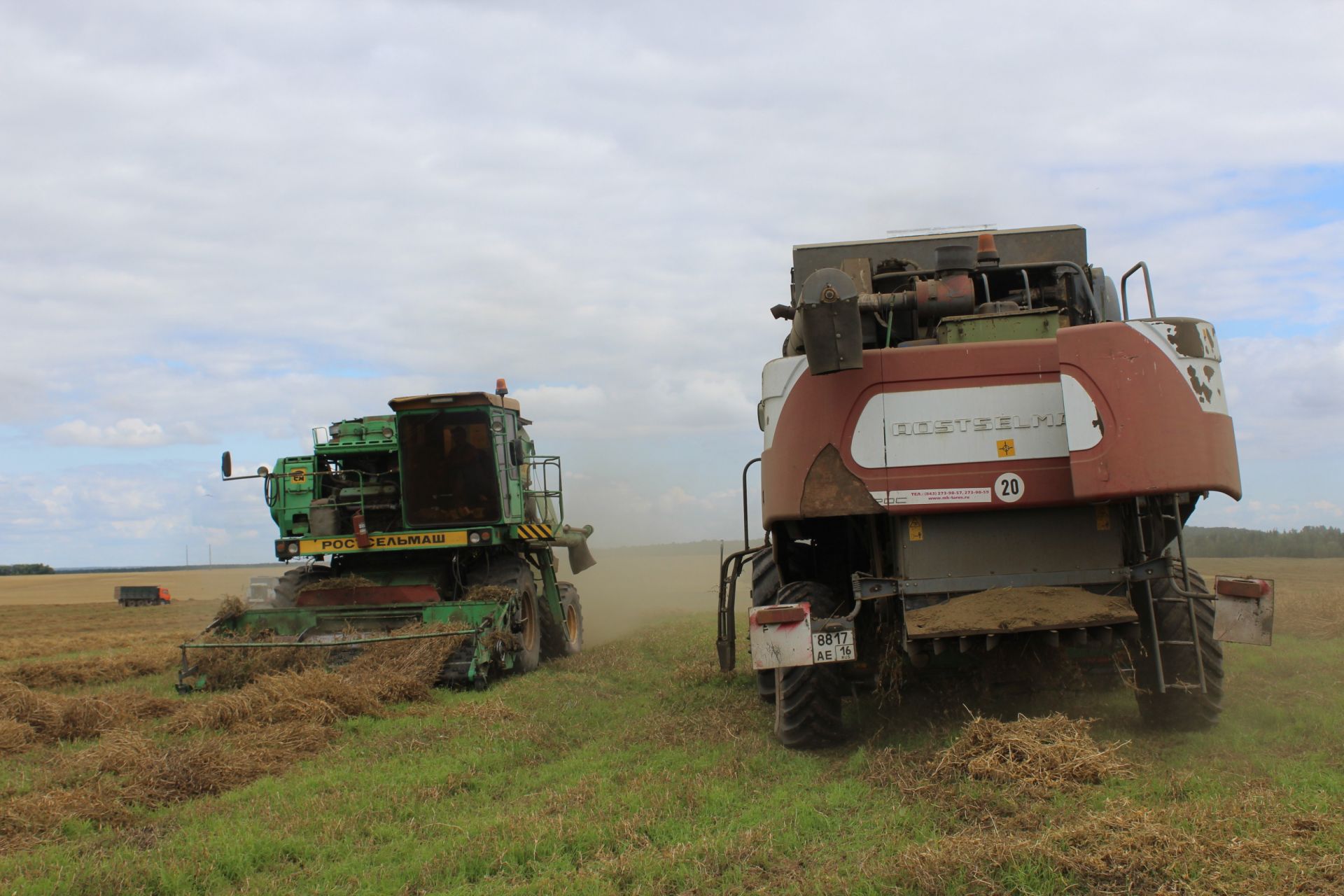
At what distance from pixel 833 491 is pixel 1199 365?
6.85 feet

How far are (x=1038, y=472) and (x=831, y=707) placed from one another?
1877 millimetres

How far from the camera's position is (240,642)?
1010 centimetres

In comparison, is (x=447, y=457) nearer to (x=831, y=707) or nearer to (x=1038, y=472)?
(x=831, y=707)

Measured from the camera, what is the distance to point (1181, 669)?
20.2ft

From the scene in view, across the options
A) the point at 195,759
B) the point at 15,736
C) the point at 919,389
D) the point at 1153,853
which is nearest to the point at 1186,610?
the point at 919,389

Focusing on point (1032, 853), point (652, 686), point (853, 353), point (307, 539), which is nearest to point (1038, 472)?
point (853, 353)

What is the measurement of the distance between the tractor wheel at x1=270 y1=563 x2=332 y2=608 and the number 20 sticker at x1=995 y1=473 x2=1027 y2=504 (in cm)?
804

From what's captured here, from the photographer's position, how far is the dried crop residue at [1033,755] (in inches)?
194

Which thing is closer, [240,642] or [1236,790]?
[1236,790]

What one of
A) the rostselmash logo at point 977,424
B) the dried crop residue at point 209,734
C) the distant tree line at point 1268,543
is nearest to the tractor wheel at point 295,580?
the dried crop residue at point 209,734

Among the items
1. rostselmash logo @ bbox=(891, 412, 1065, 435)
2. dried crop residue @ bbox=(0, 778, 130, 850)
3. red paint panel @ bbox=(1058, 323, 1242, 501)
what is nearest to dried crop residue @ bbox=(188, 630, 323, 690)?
dried crop residue @ bbox=(0, 778, 130, 850)

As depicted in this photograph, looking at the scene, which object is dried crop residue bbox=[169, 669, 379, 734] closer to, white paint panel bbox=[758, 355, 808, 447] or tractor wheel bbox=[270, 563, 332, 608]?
tractor wheel bbox=[270, 563, 332, 608]

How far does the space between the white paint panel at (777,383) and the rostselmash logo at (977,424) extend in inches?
25.8

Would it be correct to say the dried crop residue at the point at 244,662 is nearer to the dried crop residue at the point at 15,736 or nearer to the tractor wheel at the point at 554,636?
the dried crop residue at the point at 15,736
